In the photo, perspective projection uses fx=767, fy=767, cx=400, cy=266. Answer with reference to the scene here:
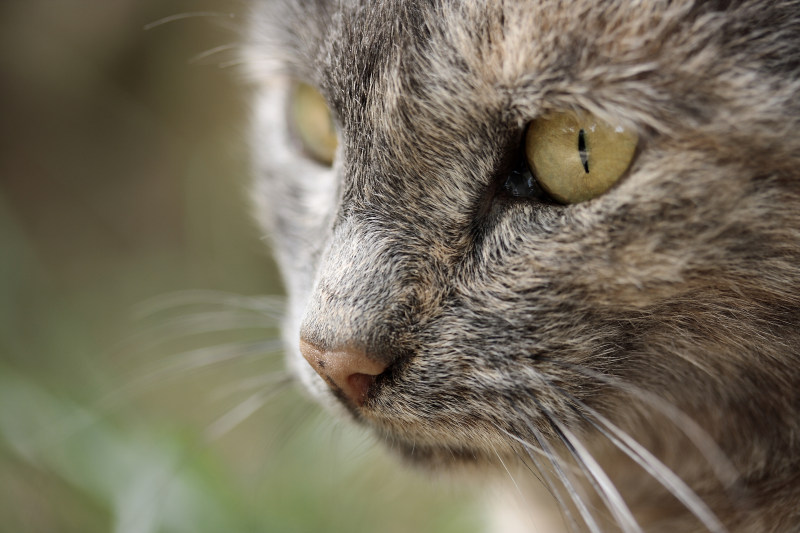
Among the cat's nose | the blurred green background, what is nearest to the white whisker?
the cat's nose

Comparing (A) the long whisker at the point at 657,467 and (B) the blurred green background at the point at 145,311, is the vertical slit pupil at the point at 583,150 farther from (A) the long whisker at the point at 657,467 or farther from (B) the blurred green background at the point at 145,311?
(B) the blurred green background at the point at 145,311

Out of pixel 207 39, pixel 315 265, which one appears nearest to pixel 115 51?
pixel 207 39

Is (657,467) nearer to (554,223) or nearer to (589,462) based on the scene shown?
(589,462)

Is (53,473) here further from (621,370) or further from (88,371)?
(621,370)

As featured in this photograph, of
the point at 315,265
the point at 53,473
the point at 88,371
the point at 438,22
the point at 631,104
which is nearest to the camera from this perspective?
the point at 631,104

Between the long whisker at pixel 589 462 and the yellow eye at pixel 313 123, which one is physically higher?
the yellow eye at pixel 313 123

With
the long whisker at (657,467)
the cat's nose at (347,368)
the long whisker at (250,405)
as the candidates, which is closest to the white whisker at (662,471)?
the long whisker at (657,467)
